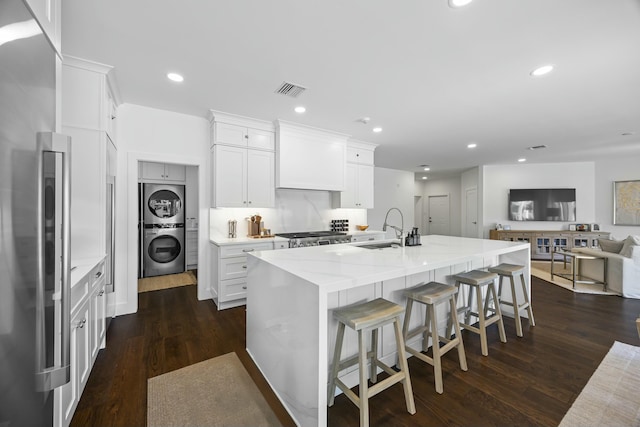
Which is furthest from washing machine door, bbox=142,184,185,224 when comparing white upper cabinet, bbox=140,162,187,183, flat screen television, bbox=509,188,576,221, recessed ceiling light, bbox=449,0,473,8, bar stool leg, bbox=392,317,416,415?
flat screen television, bbox=509,188,576,221

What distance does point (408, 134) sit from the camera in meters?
4.65

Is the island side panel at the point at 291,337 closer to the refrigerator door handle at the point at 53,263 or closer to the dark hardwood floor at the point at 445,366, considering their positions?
the dark hardwood floor at the point at 445,366

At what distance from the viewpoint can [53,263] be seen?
→ 3.12ft

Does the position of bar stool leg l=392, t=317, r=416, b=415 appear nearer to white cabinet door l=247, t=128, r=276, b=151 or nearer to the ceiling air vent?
the ceiling air vent

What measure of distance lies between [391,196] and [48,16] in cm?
796

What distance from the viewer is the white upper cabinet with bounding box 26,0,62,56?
37.2 inches

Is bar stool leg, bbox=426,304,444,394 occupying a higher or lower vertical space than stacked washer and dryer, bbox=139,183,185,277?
lower

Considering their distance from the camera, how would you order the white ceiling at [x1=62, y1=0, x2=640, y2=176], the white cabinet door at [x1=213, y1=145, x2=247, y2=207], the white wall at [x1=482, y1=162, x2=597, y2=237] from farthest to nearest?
the white wall at [x1=482, y1=162, x2=597, y2=237] < the white cabinet door at [x1=213, y1=145, x2=247, y2=207] < the white ceiling at [x1=62, y1=0, x2=640, y2=176]

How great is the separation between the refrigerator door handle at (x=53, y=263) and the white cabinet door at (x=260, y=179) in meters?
2.87

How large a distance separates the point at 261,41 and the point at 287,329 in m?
2.15

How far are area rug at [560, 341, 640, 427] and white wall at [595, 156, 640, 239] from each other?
6.63 m

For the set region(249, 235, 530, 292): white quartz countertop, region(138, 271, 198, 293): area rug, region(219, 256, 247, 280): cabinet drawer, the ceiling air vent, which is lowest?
region(138, 271, 198, 293): area rug

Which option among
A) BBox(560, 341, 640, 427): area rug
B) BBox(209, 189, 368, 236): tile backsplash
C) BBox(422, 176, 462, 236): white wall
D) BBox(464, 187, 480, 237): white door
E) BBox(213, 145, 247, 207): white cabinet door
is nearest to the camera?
BBox(560, 341, 640, 427): area rug

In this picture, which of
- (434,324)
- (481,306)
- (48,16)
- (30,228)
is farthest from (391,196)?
(30,228)
